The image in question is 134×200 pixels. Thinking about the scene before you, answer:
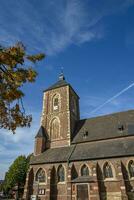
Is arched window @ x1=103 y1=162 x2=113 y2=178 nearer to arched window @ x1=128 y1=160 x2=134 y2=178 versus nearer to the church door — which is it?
arched window @ x1=128 y1=160 x2=134 y2=178

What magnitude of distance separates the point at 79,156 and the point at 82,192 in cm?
434

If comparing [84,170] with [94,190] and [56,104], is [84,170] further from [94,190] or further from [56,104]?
[56,104]

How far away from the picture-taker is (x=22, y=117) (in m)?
8.04

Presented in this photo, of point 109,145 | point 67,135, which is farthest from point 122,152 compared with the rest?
point 67,135

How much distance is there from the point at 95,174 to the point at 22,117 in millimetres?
16443

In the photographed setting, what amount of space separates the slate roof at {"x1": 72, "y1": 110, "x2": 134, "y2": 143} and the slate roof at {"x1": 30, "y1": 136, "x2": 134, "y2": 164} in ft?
2.88

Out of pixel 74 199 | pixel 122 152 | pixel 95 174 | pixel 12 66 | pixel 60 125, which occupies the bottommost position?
pixel 74 199

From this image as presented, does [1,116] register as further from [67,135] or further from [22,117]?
[67,135]

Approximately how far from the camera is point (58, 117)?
31531mm

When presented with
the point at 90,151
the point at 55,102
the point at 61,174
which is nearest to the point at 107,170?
the point at 90,151

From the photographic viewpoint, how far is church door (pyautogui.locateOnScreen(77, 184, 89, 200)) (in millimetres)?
20975

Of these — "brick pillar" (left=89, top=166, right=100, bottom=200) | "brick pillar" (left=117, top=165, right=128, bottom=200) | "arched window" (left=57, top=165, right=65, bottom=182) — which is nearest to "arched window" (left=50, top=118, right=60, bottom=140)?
"arched window" (left=57, top=165, right=65, bottom=182)

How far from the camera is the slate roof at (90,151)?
2224 cm

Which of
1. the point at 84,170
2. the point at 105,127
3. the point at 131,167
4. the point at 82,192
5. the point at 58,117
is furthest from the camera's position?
the point at 58,117
